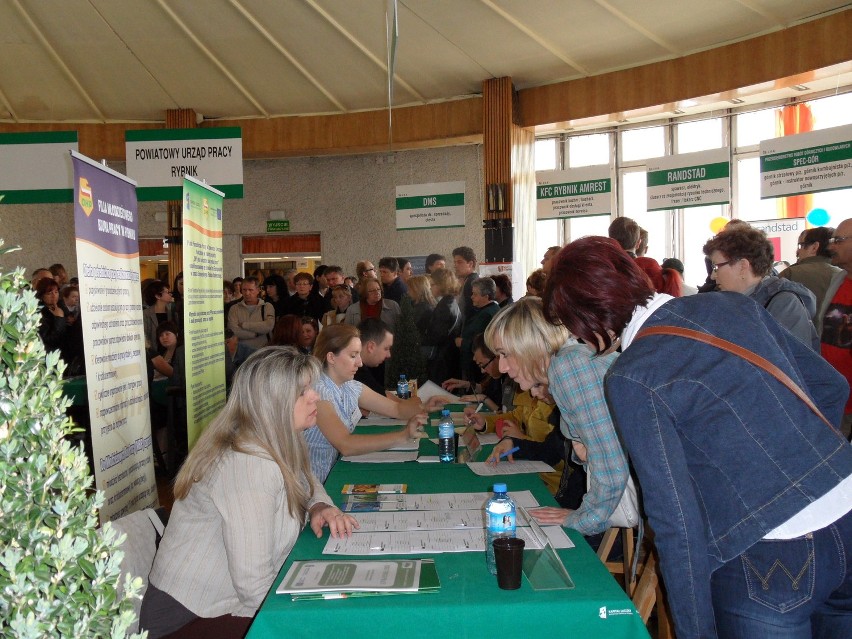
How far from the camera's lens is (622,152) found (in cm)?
1080

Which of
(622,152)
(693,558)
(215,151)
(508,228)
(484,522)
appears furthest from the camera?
(622,152)

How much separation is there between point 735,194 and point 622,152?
5.52 feet

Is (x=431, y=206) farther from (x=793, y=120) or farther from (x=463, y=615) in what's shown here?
(x=463, y=615)

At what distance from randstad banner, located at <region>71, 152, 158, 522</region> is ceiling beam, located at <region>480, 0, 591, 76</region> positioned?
5.42 meters

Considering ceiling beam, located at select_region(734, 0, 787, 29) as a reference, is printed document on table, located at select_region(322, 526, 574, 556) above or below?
below

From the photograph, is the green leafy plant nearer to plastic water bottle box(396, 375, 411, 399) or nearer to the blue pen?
the blue pen

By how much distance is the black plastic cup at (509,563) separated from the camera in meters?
1.64

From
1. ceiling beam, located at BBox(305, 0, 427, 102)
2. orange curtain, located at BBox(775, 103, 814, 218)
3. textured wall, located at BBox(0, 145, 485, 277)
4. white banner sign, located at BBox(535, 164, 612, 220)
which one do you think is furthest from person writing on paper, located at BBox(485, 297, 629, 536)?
textured wall, located at BBox(0, 145, 485, 277)

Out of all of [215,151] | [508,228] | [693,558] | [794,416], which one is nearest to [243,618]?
[693,558]

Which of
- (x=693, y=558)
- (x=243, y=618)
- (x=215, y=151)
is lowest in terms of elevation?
(x=243, y=618)

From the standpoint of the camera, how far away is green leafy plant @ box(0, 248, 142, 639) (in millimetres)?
839

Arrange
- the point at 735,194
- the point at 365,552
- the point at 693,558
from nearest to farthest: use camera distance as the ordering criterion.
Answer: the point at 693,558 < the point at 365,552 < the point at 735,194

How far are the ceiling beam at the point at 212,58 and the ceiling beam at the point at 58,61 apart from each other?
136cm

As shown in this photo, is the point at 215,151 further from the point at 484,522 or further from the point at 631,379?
the point at 631,379
